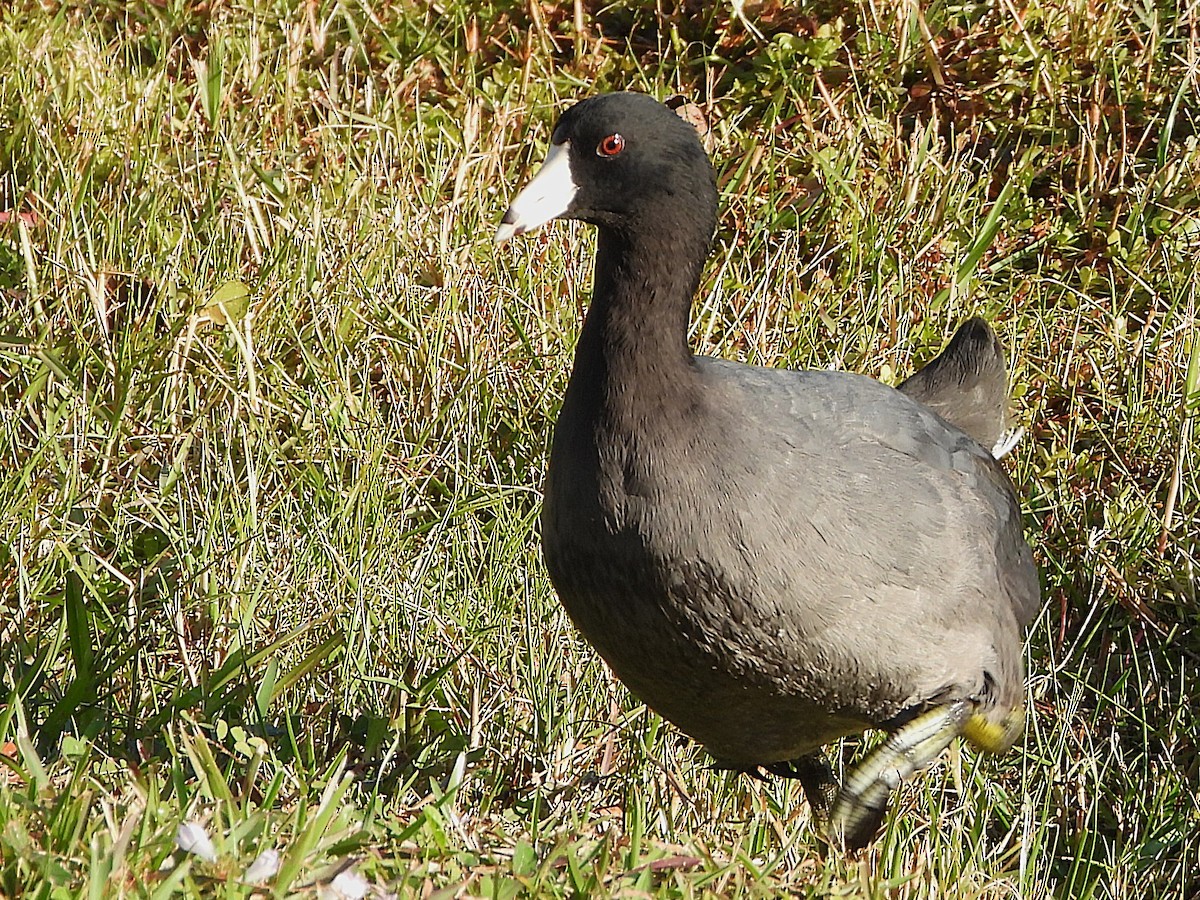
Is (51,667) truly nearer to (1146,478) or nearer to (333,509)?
(333,509)

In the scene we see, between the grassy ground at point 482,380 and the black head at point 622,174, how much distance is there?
1040mm

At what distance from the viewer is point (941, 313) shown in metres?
4.93

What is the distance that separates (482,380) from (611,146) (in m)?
1.70

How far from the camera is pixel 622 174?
2.80 metres

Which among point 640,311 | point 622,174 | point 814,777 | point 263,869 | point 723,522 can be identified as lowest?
point 814,777

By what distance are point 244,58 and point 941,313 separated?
7.72 ft

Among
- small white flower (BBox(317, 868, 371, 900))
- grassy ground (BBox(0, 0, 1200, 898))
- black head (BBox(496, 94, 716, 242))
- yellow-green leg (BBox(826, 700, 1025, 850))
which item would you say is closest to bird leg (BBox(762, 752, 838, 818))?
grassy ground (BBox(0, 0, 1200, 898))

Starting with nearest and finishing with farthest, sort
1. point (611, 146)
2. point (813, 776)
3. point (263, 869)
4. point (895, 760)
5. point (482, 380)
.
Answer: point (263, 869)
point (611, 146)
point (895, 760)
point (813, 776)
point (482, 380)

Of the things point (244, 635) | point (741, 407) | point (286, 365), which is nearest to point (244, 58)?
point (286, 365)

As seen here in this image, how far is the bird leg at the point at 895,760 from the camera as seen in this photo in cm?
318

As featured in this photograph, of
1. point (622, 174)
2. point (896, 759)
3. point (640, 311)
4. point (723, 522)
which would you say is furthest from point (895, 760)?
point (622, 174)

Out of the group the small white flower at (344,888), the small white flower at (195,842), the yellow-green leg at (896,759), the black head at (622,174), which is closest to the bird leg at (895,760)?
the yellow-green leg at (896,759)

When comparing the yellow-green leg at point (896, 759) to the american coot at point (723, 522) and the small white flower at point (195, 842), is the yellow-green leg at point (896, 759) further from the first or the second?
the small white flower at point (195, 842)

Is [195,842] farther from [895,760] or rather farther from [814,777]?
[814,777]
